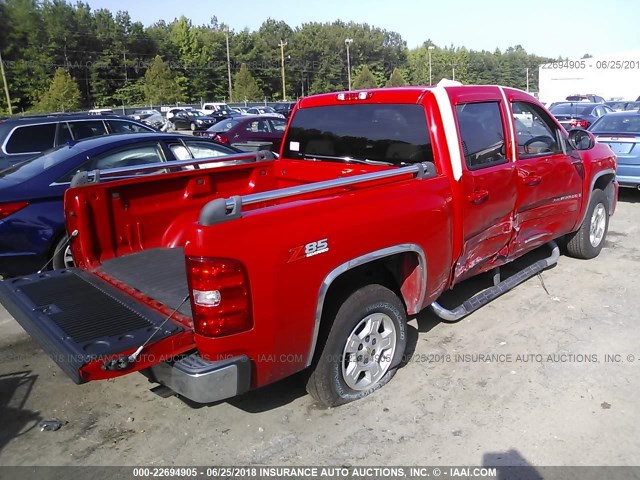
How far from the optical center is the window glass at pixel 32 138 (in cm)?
896

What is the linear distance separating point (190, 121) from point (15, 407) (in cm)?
3637

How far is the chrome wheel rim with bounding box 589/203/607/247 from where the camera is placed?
6298 mm

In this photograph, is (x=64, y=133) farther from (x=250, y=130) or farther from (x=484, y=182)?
(x=250, y=130)

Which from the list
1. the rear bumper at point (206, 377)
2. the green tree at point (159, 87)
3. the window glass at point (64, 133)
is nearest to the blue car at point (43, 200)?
the rear bumper at point (206, 377)

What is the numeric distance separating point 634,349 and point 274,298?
3.14m

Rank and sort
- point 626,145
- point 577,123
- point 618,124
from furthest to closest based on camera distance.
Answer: point 577,123 → point 618,124 → point 626,145

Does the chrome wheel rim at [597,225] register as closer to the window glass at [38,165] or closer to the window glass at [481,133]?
the window glass at [481,133]

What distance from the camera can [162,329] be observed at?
293cm

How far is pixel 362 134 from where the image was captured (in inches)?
171

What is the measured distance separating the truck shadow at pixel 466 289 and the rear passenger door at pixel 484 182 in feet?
2.18

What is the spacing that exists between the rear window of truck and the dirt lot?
1.58m

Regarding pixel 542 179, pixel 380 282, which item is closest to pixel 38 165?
pixel 380 282

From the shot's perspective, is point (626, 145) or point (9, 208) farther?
point (626, 145)

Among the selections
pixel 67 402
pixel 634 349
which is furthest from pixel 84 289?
pixel 634 349
